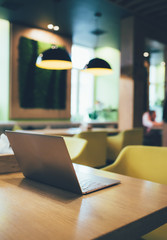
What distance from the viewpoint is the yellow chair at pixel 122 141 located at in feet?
14.3

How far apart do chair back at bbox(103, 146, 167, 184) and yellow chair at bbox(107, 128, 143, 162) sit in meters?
2.50

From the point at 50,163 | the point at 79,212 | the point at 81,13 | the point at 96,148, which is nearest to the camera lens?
the point at 79,212

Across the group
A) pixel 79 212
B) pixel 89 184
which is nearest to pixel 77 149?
pixel 89 184

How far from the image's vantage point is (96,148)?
4.03 m

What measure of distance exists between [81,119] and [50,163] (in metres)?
6.84

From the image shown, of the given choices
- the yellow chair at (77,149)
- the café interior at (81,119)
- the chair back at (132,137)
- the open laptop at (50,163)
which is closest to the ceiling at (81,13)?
the café interior at (81,119)

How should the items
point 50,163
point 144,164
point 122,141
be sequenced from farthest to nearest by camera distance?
point 122,141, point 144,164, point 50,163

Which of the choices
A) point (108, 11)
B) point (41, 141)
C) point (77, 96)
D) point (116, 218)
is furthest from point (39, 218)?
point (77, 96)

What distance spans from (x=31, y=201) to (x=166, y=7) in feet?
17.5

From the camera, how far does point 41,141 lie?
40.4 inches

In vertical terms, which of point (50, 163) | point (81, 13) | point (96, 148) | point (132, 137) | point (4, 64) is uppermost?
point (81, 13)

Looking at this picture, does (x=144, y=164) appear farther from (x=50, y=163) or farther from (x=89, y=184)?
(x=50, y=163)

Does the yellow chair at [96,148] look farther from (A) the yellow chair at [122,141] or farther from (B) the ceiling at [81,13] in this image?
(B) the ceiling at [81,13]

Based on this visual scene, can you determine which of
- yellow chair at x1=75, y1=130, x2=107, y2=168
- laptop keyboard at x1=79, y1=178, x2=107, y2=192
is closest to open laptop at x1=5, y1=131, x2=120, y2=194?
laptop keyboard at x1=79, y1=178, x2=107, y2=192
